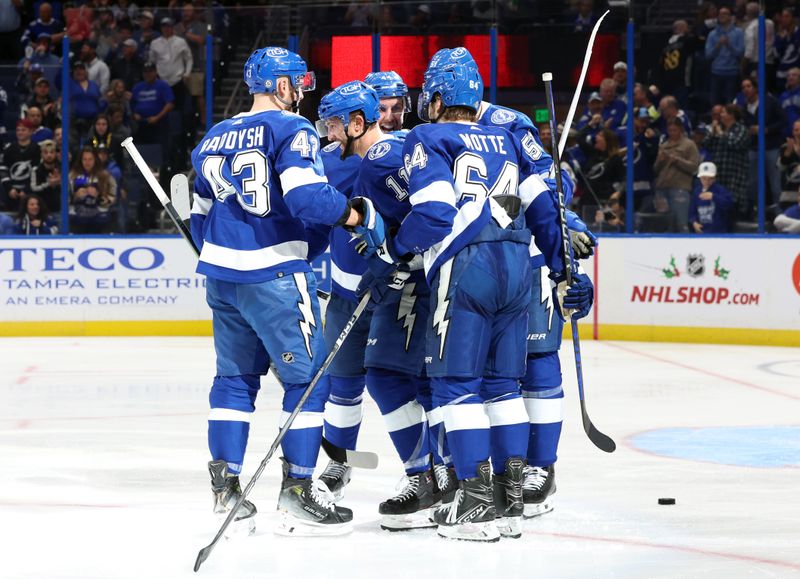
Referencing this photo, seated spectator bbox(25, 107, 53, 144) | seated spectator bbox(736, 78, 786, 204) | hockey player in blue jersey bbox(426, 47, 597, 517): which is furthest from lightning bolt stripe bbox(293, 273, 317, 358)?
seated spectator bbox(25, 107, 53, 144)

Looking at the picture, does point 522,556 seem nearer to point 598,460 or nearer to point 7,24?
point 598,460

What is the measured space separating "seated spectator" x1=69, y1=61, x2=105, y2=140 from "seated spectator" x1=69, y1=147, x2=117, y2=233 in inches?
8.4

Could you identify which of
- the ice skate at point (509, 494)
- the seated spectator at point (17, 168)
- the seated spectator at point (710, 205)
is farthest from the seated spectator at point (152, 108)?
the ice skate at point (509, 494)

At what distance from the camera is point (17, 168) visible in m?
10.7

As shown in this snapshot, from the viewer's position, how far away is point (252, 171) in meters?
3.96

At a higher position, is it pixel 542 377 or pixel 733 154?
pixel 733 154

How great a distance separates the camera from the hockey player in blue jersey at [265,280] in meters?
3.98

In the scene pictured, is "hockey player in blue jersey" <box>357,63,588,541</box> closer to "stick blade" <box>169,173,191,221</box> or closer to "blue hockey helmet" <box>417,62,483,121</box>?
"blue hockey helmet" <box>417,62,483,121</box>

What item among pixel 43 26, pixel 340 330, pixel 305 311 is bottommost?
pixel 340 330

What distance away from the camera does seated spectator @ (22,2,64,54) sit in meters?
12.4

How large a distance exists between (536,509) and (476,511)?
434 millimetres

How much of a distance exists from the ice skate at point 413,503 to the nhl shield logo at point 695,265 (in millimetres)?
5923

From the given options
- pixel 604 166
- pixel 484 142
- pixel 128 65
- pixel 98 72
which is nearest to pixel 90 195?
pixel 98 72

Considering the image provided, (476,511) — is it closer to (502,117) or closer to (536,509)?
(536,509)
